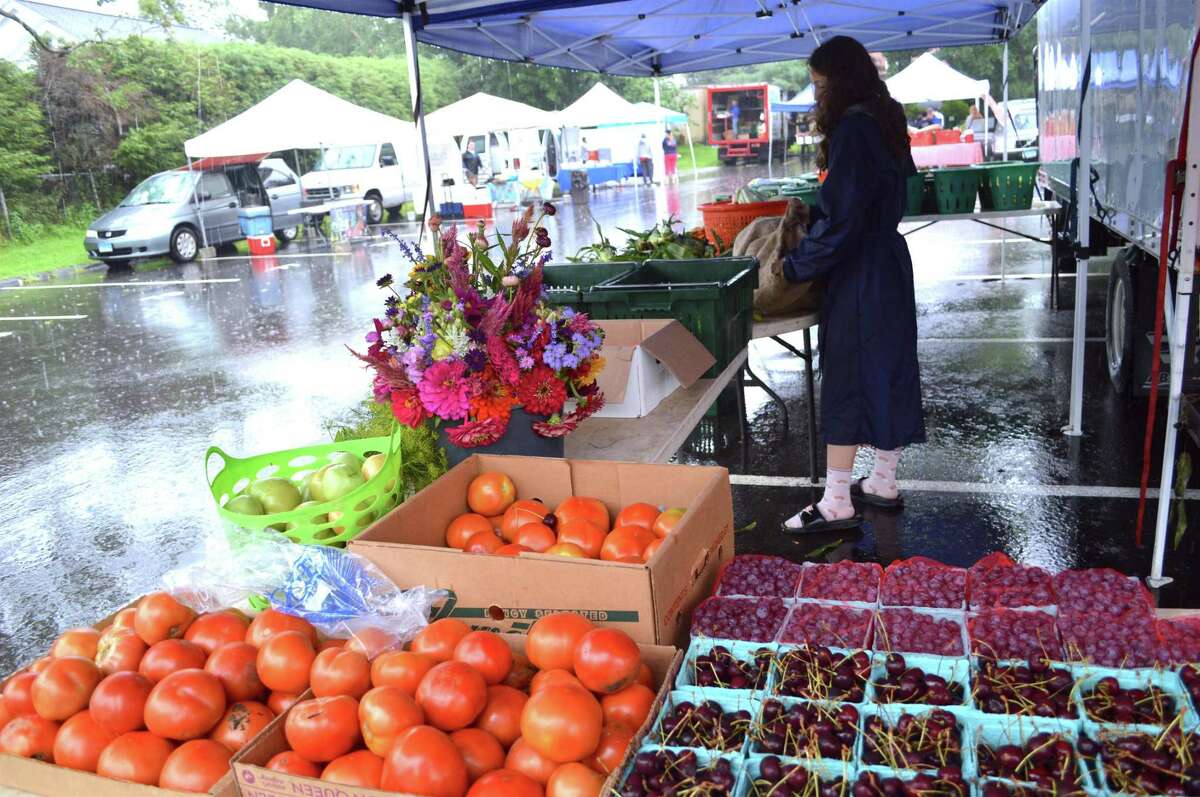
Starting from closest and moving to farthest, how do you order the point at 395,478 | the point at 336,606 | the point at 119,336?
the point at 336,606
the point at 395,478
the point at 119,336

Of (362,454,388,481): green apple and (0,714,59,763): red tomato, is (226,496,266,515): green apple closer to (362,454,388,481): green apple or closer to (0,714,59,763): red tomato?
(362,454,388,481): green apple

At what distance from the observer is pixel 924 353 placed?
804cm

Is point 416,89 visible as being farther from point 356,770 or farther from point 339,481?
point 356,770

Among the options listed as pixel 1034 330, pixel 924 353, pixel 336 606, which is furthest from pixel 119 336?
pixel 336 606

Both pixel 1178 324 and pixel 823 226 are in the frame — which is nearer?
pixel 1178 324

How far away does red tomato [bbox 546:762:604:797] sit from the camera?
5.03 feet

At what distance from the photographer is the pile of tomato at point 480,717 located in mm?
1548

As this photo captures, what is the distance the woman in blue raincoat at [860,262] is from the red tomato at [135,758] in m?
3.04

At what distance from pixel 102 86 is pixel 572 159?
13.4 m

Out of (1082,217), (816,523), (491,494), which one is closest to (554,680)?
(491,494)

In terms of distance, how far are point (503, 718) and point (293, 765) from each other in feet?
1.15

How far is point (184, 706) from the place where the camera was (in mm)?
1718

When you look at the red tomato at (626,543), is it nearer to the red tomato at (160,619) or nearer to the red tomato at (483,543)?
the red tomato at (483,543)

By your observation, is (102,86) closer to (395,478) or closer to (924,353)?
(924,353)
